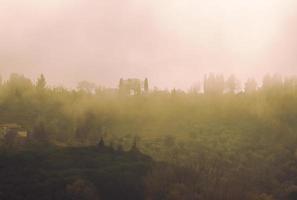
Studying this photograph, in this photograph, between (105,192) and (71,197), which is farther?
(105,192)

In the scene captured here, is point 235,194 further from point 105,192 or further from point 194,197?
point 105,192

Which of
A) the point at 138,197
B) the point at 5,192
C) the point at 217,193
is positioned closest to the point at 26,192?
the point at 5,192

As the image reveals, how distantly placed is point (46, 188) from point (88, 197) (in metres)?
17.1

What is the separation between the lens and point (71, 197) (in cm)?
18562

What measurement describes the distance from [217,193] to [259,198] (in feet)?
46.1

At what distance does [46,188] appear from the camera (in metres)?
195

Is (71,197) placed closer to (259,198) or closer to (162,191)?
(162,191)

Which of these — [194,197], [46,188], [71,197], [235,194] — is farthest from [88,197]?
[235,194]

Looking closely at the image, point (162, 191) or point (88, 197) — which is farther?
point (162, 191)

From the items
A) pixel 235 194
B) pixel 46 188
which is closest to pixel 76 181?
pixel 46 188

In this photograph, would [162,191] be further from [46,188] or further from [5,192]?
[5,192]

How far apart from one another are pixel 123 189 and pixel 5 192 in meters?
37.9

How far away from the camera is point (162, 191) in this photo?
7820 inches

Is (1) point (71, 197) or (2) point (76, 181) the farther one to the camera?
(2) point (76, 181)
